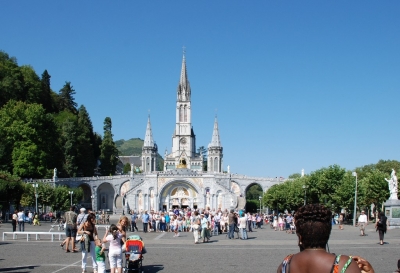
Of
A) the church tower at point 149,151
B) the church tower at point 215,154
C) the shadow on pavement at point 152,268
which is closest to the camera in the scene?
the shadow on pavement at point 152,268

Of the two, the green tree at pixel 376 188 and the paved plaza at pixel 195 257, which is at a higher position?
the green tree at pixel 376 188

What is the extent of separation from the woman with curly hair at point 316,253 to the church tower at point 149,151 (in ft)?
346

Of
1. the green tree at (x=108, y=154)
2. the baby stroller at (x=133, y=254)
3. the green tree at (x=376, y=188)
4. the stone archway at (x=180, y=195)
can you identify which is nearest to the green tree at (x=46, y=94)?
the green tree at (x=108, y=154)

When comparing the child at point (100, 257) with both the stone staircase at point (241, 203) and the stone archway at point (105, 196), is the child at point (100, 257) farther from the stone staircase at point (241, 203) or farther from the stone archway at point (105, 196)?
the stone archway at point (105, 196)

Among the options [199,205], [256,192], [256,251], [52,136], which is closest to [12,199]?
[52,136]

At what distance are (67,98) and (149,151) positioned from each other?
2162cm

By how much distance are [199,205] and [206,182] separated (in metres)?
3.55

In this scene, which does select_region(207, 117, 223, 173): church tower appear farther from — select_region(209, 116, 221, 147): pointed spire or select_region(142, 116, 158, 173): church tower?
select_region(142, 116, 158, 173): church tower

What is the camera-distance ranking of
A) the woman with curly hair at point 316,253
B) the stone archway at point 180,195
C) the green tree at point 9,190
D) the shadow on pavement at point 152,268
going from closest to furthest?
1. the woman with curly hair at point 316,253
2. the shadow on pavement at point 152,268
3. the green tree at point 9,190
4. the stone archway at point 180,195

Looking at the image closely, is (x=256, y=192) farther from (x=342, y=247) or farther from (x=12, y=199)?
(x=342, y=247)

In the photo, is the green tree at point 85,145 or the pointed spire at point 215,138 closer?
the green tree at point 85,145

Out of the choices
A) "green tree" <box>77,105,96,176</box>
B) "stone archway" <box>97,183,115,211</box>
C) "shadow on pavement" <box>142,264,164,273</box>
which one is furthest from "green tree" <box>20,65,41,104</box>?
"shadow on pavement" <box>142,264,164,273</box>

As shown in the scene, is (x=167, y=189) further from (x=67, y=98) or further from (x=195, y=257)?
(x=195, y=257)

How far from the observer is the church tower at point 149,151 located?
109m
